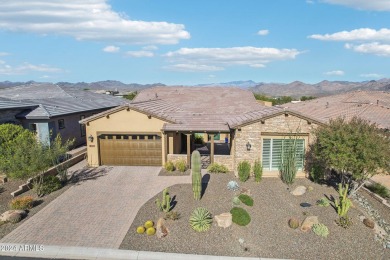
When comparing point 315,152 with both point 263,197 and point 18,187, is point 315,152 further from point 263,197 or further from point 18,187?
point 18,187

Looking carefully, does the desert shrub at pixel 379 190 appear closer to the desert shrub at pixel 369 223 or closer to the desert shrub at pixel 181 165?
the desert shrub at pixel 369 223

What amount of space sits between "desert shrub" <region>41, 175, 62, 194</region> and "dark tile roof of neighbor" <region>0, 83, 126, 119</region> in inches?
340

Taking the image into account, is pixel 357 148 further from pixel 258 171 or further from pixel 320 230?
pixel 258 171

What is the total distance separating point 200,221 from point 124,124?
10725mm

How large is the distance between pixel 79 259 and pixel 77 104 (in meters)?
22.6

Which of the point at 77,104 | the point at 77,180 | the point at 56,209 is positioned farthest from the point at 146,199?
the point at 77,104

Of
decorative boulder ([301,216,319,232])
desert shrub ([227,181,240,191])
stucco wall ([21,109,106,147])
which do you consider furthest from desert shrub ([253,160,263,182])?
stucco wall ([21,109,106,147])

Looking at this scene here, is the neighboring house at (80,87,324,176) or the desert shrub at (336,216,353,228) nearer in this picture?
the desert shrub at (336,216,353,228)

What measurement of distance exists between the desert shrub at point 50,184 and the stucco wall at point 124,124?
15.0 ft

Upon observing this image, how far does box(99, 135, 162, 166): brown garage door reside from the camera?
800 inches

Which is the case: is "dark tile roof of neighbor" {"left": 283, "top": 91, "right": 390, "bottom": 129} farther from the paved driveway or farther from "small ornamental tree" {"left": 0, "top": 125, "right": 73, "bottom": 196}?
"small ornamental tree" {"left": 0, "top": 125, "right": 73, "bottom": 196}

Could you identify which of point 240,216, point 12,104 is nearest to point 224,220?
point 240,216

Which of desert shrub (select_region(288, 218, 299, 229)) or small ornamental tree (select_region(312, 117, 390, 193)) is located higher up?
small ornamental tree (select_region(312, 117, 390, 193))

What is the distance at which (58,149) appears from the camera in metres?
16.1
